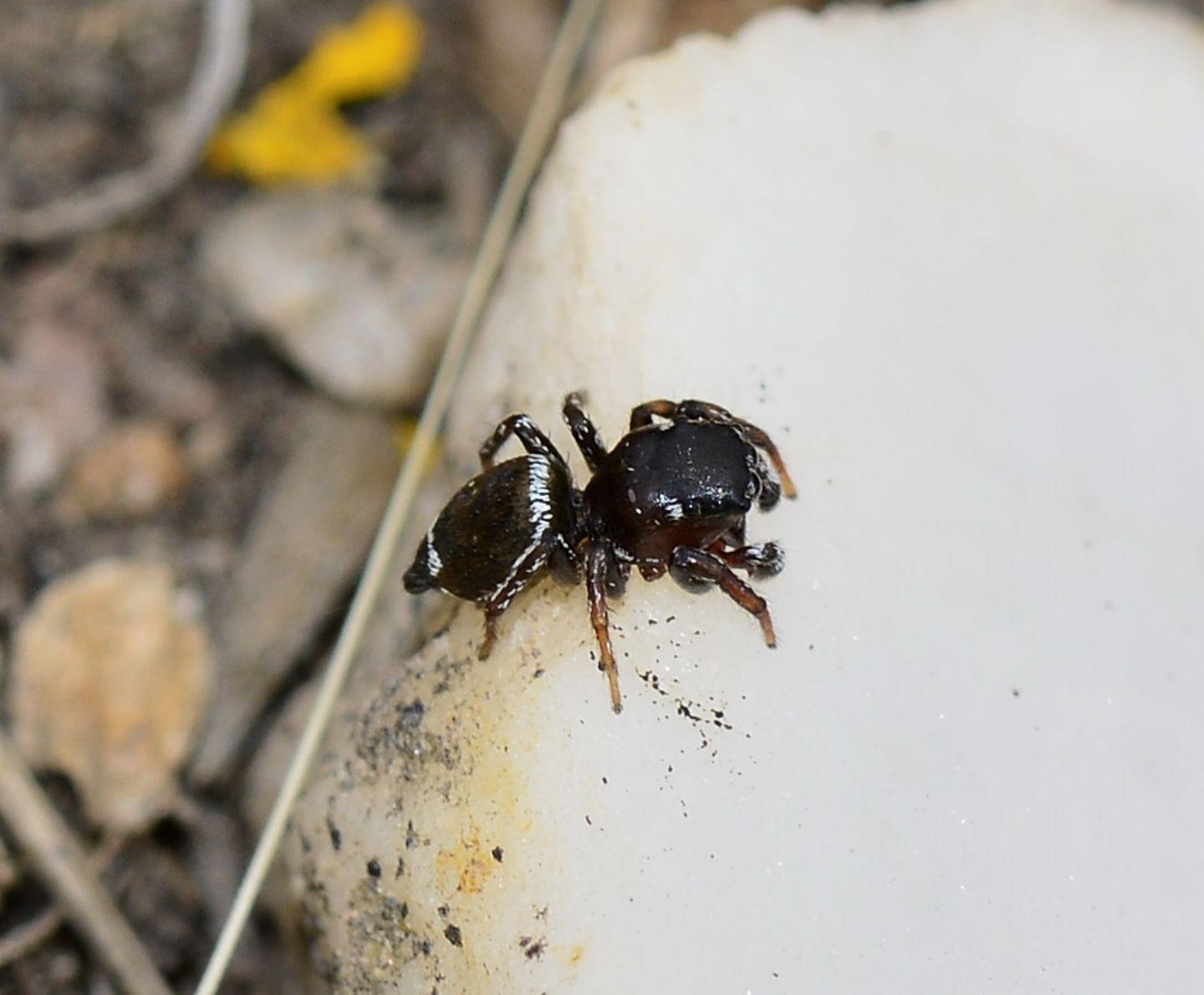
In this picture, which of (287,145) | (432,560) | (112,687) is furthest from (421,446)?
(287,145)

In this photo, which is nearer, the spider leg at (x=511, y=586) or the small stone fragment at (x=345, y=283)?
the spider leg at (x=511, y=586)

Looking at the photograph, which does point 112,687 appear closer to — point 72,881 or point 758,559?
point 72,881

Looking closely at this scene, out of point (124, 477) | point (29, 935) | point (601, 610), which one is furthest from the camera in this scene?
point (124, 477)

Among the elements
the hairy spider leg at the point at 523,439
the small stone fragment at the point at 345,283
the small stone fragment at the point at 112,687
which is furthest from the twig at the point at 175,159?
the hairy spider leg at the point at 523,439

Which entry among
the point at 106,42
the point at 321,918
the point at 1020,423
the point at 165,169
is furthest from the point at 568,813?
the point at 106,42

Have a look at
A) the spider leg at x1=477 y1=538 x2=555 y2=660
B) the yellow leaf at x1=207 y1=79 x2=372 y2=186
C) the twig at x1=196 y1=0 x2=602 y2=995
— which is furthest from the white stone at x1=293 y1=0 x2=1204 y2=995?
the yellow leaf at x1=207 y1=79 x2=372 y2=186

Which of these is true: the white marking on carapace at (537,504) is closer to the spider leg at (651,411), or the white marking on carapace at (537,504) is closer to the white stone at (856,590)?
the white stone at (856,590)

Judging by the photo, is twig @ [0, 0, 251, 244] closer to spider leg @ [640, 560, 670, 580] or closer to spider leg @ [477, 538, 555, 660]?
spider leg @ [477, 538, 555, 660]
